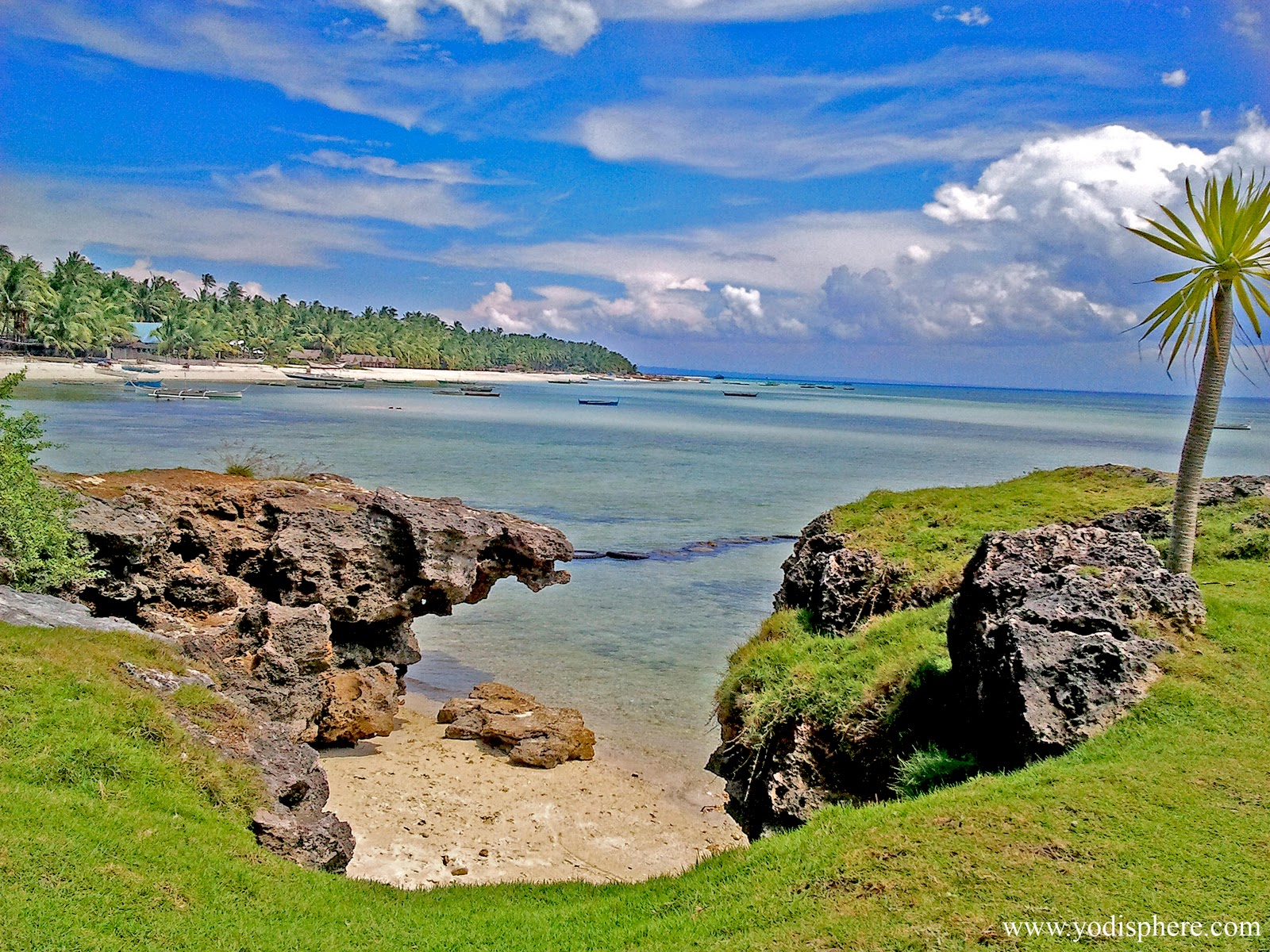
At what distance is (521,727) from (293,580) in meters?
5.89

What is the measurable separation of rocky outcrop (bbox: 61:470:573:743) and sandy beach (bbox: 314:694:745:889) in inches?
54.0

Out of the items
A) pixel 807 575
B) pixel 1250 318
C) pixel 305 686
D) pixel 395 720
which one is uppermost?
pixel 1250 318

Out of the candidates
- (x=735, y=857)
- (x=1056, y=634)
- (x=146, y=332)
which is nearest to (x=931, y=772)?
(x=1056, y=634)

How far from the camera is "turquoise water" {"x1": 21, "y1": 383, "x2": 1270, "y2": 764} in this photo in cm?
2412

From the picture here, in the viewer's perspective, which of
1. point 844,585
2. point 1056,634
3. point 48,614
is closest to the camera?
point 1056,634

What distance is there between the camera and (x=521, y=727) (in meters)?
18.8

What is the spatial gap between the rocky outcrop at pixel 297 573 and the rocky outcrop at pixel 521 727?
1.65m

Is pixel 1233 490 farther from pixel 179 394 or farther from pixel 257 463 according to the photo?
pixel 179 394

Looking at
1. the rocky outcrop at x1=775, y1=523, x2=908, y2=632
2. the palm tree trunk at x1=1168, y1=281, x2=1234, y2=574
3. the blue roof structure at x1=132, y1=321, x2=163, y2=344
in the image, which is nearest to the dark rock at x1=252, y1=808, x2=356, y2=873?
the rocky outcrop at x1=775, y1=523, x2=908, y2=632

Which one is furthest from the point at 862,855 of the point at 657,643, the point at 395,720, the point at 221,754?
the point at 657,643

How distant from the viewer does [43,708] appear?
30.5 feet

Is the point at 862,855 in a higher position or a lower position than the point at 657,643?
higher

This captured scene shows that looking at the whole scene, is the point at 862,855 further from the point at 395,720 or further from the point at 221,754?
the point at 395,720

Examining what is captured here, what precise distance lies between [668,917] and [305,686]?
831 centimetres
